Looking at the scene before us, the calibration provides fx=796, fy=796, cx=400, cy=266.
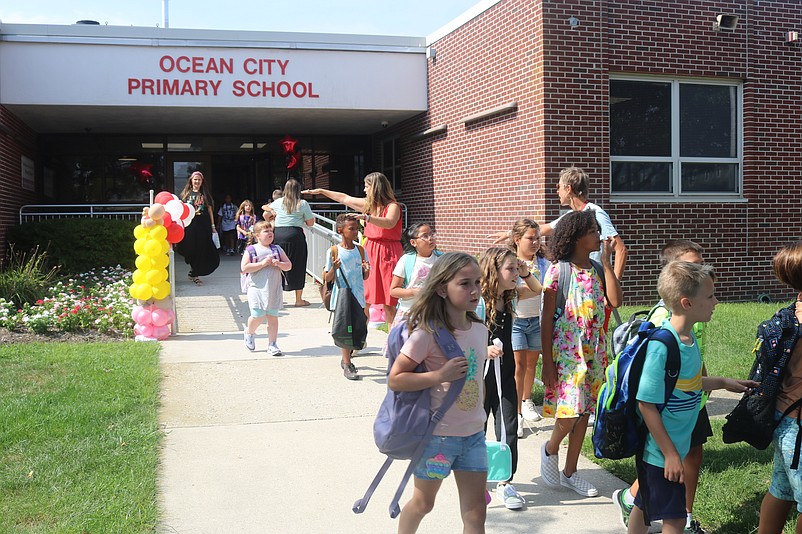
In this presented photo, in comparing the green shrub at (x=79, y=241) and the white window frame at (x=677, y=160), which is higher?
the white window frame at (x=677, y=160)

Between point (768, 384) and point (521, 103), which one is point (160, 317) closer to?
point (521, 103)

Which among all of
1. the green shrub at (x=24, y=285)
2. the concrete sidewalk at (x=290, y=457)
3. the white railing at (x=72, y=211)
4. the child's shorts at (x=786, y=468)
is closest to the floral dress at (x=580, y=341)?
the concrete sidewalk at (x=290, y=457)

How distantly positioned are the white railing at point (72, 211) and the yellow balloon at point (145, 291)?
716 centimetres

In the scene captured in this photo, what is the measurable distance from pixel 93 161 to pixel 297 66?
24.5 feet

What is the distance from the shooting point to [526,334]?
6004 mm

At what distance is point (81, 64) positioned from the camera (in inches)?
587

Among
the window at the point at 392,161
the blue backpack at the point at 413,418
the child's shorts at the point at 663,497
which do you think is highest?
the window at the point at 392,161

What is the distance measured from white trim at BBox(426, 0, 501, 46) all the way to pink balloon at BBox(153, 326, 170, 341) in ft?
24.6

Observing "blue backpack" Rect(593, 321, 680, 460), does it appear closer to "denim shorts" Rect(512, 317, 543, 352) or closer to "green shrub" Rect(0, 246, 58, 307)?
"denim shorts" Rect(512, 317, 543, 352)

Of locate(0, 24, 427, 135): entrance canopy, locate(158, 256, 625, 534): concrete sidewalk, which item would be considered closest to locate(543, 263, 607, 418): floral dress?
locate(158, 256, 625, 534): concrete sidewalk

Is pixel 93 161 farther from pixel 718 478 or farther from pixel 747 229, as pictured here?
pixel 718 478

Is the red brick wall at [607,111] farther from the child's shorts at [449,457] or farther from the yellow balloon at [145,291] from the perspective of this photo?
the child's shorts at [449,457]

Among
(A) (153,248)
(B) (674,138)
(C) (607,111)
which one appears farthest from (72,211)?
(B) (674,138)

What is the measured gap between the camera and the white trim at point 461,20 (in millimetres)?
13289
